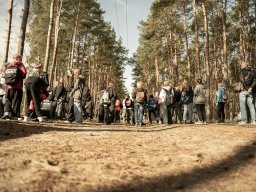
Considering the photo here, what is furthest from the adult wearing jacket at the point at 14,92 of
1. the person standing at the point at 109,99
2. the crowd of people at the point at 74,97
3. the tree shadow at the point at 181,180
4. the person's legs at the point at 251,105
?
the person's legs at the point at 251,105

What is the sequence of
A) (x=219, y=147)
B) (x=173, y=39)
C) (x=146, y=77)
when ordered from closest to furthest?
(x=219, y=147) < (x=173, y=39) < (x=146, y=77)

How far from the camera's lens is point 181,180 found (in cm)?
308

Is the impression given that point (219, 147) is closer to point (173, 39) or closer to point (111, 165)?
point (111, 165)

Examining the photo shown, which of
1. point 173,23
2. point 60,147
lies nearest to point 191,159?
point 60,147

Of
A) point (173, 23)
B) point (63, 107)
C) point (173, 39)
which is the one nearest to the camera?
point (63, 107)

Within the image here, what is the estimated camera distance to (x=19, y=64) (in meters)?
8.83

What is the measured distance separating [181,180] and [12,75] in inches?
267

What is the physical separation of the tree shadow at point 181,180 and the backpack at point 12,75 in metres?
6.40

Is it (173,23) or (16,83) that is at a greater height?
(173,23)

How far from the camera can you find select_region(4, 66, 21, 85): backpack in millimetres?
8609

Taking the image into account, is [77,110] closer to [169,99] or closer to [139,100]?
[139,100]

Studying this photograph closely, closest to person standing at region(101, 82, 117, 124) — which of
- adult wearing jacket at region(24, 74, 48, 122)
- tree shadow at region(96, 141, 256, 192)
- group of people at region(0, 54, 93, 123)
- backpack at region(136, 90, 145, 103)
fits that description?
group of people at region(0, 54, 93, 123)

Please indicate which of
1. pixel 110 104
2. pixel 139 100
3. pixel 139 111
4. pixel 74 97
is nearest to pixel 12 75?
pixel 74 97

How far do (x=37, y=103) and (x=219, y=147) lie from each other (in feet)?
18.6
